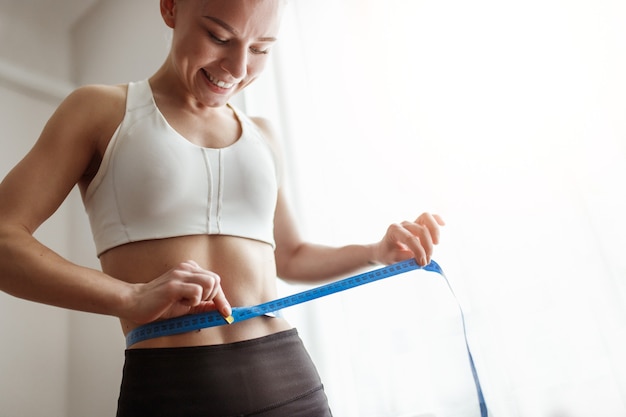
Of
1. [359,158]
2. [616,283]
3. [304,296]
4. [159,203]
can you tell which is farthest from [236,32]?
[616,283]

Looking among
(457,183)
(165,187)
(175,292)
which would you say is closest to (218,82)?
(165,187)

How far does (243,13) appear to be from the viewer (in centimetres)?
87

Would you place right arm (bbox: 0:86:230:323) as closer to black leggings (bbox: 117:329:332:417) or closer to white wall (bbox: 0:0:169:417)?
black leggings (bbox: 117:329:332:417)

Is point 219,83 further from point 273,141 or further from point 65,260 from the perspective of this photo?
point 65,260

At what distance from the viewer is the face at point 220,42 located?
0.87 meters

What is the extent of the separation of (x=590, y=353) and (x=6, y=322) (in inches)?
76.8


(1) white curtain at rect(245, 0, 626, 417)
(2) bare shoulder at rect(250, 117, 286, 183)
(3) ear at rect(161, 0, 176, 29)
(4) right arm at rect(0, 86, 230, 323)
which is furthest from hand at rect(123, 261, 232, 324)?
(1) white curtain at rect(245, 0, 626, 417)

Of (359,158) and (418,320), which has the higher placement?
(359,158)

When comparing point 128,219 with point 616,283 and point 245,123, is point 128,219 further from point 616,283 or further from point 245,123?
point 616,283

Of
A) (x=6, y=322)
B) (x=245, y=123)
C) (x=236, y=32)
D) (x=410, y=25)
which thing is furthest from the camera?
(x=6, y=322)

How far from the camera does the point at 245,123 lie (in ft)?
3.36

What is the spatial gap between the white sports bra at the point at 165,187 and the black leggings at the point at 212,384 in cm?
19

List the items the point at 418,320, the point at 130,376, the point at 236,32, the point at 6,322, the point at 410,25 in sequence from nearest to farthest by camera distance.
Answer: the point at 130,376, the point at 236,32, the point at 418,320, the point at 410,25, the point at 6,322

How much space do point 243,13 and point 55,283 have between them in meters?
0.52
